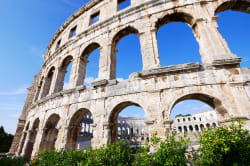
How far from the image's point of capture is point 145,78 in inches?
245

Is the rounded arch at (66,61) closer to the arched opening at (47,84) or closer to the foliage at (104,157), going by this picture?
the arched opening at (47,84)

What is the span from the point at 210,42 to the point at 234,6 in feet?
12.7

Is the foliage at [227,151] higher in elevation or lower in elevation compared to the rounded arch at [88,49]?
lower

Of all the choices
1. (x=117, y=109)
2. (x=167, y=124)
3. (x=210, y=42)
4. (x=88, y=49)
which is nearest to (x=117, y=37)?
(x=88, y=49)

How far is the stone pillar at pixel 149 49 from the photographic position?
6.62m

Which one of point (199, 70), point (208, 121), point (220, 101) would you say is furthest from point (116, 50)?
point (208, 121)

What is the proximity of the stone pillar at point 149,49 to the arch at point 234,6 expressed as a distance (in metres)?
4.15

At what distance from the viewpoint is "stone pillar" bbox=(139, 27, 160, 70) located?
6621 millimetres

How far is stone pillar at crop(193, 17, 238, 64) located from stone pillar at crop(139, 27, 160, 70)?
2382 mm

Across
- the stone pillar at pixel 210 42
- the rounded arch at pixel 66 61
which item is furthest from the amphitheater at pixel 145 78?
the rounded arch at pixel 66 61

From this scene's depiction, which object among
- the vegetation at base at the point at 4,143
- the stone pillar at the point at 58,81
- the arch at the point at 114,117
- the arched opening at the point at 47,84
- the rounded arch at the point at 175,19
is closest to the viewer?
the arch at the point at 114,117

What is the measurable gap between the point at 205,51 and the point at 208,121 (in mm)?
33733

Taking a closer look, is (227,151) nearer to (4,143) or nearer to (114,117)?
(114,117)

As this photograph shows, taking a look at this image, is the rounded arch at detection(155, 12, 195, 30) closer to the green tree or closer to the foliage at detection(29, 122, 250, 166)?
the foliage at detection(29, 122, 250, 166)
